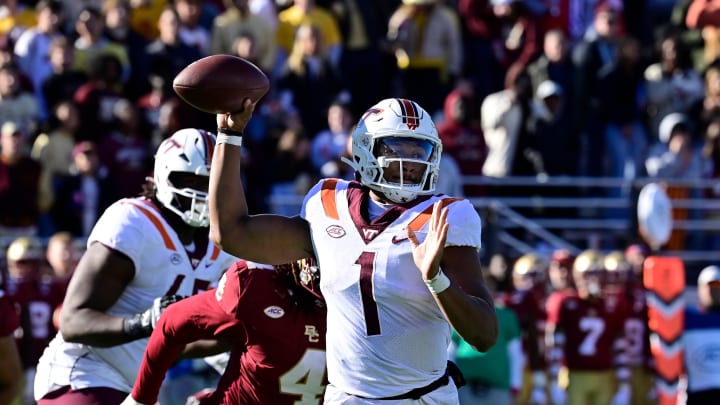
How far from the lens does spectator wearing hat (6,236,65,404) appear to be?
9.81m

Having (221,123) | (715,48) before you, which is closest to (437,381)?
(221,123)

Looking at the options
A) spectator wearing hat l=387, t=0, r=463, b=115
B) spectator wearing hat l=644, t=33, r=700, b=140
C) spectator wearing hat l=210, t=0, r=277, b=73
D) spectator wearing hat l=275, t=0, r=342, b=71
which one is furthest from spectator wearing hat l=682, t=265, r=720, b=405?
spectator wearing hat l=210, t=0, r=277, b=73

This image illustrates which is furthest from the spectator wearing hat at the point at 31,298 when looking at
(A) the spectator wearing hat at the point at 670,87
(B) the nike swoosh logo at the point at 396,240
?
(A) the spectator wearing hat at the point at 670,87

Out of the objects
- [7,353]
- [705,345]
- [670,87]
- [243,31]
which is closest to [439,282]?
[7,353]

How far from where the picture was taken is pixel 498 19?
13.6 metres

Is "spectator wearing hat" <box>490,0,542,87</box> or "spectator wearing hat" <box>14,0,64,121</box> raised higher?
"spectator wearing hat" <box>14,0,64,121</box>

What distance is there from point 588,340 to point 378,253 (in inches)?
281

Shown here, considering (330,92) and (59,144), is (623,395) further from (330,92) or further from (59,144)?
(59,144)

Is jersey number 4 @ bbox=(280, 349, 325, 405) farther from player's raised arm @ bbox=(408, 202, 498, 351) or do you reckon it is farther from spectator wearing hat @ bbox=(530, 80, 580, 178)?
spectator wearing hat @ bbox=(530, 80, 580, 178)

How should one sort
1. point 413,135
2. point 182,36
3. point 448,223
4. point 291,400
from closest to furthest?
1. point 448,223
2. point 413,135
3. point 291,400
4. point 182,36

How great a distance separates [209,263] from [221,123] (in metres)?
1.45

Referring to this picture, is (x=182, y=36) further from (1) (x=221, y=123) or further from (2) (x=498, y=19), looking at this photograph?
(1) (x=221, y=123)

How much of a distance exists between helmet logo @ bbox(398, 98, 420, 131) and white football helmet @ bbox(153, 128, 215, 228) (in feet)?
4.31

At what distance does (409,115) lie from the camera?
488 centimetres
